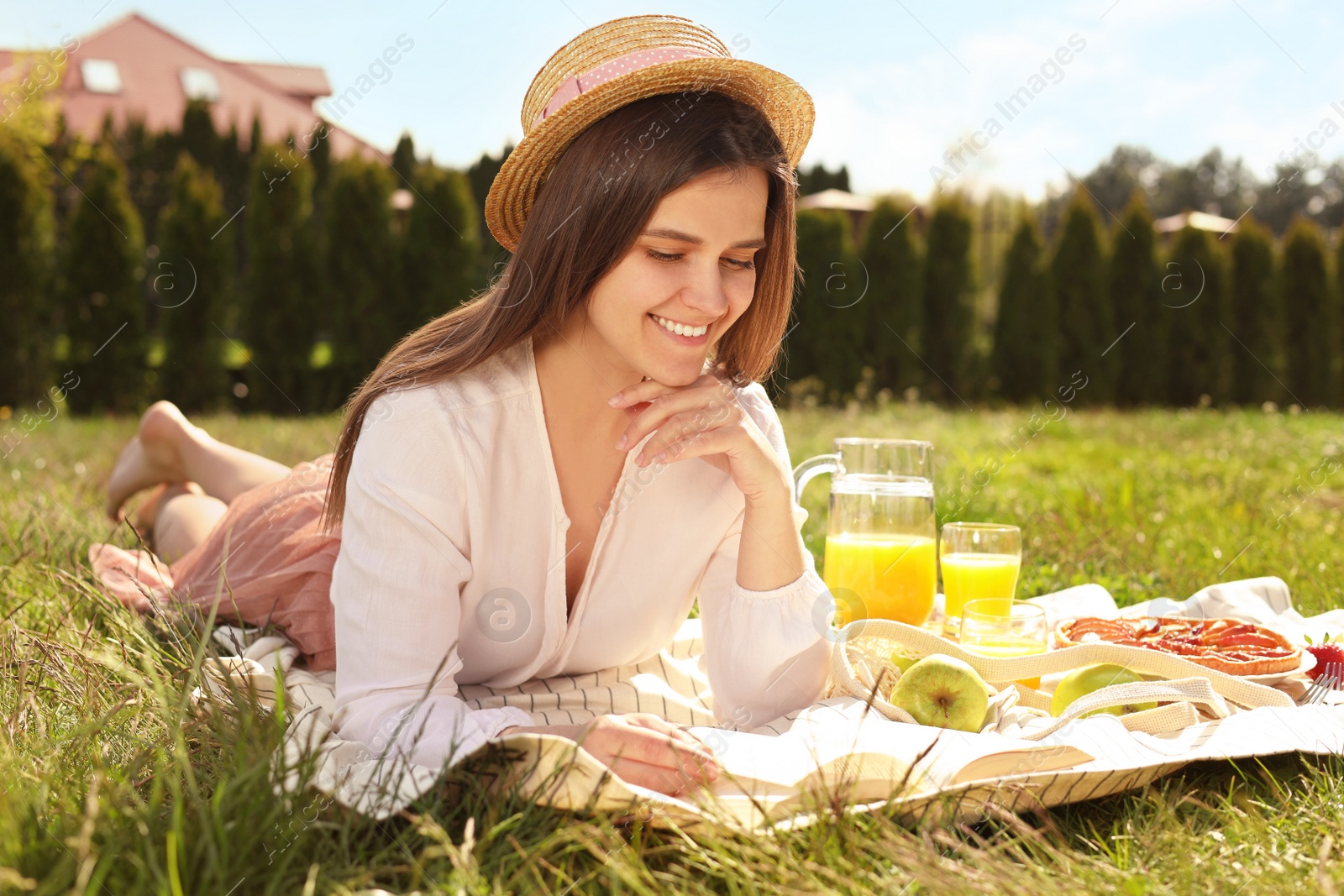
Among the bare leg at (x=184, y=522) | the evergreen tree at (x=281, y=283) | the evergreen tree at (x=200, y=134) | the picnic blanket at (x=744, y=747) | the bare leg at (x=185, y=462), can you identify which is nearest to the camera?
the picnic blanket at (x=744, y=747)

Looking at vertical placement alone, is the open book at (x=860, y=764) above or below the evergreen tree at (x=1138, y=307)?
below

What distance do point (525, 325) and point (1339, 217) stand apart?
39149mm

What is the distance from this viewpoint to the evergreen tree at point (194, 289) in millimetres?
11656

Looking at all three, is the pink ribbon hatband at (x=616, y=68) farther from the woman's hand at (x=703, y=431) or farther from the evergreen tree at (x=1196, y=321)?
the evergreen tree at (x=1196, y=321)

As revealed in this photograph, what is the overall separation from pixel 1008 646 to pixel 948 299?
11.5 m

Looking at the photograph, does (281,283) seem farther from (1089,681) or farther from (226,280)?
(1089,681)

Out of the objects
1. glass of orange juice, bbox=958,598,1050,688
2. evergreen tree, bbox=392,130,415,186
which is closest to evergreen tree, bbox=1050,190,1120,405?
evergreen tree, bbox=392,130,415,186

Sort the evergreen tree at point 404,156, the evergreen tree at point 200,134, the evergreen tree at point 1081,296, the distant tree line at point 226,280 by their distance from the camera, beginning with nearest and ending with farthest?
the distant tree line at point 226,280 < the evergreen tree at point 1081,296 < the evergreen tree at point 404,156 < the evergreen tree at point 200,134

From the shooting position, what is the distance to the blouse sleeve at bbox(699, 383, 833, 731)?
2.29 m

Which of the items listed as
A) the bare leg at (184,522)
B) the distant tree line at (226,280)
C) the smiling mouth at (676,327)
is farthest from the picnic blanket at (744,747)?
the distant tree line at (226,280)

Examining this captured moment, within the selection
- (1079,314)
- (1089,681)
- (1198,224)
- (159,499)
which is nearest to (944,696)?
(1089,681)

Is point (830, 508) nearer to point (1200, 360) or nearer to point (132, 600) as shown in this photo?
point (132, 600)

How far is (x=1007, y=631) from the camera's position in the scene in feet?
7.80

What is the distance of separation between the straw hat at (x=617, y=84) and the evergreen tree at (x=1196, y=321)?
42.4 ft
